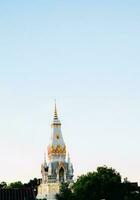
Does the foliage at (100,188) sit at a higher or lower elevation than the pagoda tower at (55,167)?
lower

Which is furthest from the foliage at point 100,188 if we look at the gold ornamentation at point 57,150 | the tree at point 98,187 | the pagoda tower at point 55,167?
the gold ornamentation at point 57,150

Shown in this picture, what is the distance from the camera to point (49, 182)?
11119 centimetres

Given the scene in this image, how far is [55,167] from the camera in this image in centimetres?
11281

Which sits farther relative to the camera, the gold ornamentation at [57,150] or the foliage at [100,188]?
the gold ornamentation at [57,150]

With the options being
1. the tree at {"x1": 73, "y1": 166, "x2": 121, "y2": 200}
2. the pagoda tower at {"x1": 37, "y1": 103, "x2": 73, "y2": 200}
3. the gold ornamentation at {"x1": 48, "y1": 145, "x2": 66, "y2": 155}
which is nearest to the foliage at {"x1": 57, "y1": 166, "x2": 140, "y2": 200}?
the tree at {"x1": 73, "y1": 166, "x2": 121, "y2": 200}

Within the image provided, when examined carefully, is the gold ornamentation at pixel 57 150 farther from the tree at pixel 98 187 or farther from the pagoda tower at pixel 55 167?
the tree at pixel 98 187

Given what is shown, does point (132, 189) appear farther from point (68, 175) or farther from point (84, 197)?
point (68, 175)

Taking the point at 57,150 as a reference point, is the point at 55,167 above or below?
below

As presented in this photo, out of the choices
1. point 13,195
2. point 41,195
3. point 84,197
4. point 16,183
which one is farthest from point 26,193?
point 16,183

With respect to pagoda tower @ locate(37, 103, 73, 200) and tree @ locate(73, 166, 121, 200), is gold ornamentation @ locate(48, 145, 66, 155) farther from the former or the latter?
tree @ locate(73, 166, 121, 200)

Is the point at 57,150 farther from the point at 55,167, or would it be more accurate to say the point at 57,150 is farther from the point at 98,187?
the point at 98,187

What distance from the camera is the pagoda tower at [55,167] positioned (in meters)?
111

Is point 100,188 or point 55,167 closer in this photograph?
point 100,188

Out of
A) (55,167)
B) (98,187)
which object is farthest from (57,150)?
(98,187)
